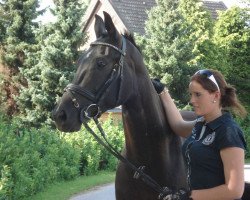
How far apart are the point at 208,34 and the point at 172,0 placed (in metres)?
2.96

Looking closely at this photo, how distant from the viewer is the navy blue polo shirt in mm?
2691

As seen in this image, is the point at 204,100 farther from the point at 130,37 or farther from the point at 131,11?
the point at 131,11

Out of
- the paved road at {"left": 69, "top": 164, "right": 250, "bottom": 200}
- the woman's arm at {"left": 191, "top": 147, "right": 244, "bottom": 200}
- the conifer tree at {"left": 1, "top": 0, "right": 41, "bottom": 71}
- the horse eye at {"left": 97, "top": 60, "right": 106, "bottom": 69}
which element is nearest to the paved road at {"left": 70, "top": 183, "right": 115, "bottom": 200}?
the paved road at {"left": 69, "top": 164, "right": 250, "bottom": 200}

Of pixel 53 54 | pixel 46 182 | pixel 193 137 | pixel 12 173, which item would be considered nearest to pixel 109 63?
pixel 193 137

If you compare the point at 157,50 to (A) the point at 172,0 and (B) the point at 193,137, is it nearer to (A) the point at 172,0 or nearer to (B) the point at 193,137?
(A) the point at 172,0

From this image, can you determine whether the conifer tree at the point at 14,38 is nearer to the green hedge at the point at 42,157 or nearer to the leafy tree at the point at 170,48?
the leafy tree at the point at 170,48

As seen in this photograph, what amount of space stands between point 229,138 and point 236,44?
2425cm

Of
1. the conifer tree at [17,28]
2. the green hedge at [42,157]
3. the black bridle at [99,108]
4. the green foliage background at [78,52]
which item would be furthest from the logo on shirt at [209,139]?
the conifer tree at [17,28]

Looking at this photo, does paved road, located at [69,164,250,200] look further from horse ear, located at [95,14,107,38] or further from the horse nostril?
the horse nostril

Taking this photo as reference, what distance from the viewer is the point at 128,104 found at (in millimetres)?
3721

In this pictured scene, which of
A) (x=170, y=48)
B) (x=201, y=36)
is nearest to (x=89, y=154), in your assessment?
(x=170, y=48)

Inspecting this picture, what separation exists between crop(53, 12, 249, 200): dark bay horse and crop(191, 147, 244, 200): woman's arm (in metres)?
1.13

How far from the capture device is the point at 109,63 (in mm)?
3562

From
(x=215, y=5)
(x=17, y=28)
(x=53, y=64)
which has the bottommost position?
(x=53, y=64)
